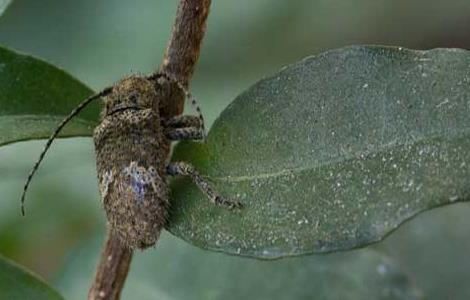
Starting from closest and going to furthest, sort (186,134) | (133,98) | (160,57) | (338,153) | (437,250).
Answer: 1. (338,153)
2. (186,134)
3. (133,98)
4. (437,250)
5. (160,57)

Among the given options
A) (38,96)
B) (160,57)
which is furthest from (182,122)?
(160,57)

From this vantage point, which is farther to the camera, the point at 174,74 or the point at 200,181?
the point at 174,74

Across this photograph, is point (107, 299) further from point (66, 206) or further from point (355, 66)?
point (66, 206)

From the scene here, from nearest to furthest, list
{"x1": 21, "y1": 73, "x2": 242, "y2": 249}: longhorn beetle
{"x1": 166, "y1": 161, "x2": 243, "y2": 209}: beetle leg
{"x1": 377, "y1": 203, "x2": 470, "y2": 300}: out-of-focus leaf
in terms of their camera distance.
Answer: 1. {"x1": 166, "y1": 161, "x2": 243, "y2": 209}: beetle leg
2. {"x1": 21, "y1": 73, "x2": 242, "y2": 249}: longhorn beetle
3. {"x1": 377, "y1": 203, "x2": 470, "y2": 300}: out-of-focus leaf

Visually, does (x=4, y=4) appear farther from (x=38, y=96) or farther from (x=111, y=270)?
(x=111, y=270)

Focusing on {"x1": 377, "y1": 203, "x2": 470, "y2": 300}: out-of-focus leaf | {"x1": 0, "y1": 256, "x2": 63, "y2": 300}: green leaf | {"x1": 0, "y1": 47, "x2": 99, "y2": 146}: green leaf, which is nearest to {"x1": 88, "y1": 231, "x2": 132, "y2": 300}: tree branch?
{"x1": 0, "y1": 256, "x2": 63, "y2": 300}: green leaf

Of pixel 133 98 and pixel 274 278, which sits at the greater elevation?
pixel 133 98

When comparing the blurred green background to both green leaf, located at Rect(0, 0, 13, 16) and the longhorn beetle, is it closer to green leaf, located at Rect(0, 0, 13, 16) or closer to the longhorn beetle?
the longhorn beetle
